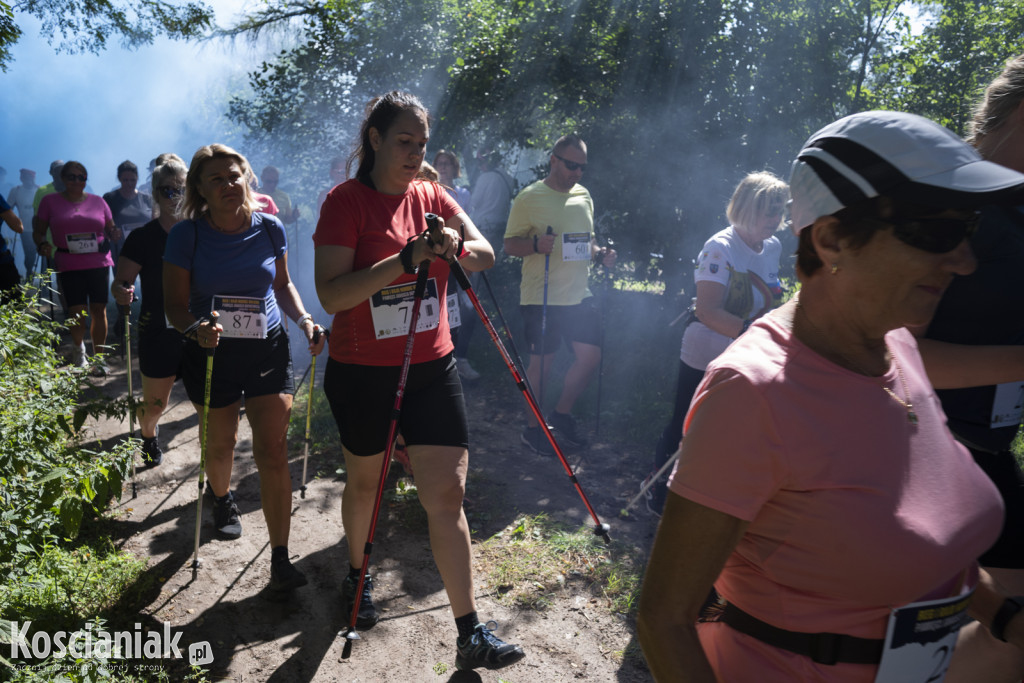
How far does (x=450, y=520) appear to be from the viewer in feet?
10.2

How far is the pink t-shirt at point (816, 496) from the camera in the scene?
129cm

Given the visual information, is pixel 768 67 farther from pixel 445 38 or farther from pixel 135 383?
pixel 135 383

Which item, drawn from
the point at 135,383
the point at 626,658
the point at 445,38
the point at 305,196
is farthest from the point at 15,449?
the point at 305,196

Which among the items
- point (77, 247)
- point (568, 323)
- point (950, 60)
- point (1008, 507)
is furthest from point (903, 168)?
point (950, 60)

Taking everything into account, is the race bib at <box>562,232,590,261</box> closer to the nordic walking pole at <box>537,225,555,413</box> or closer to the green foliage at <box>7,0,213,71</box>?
the nordic walking pole at <box>537,225,555,413</box>

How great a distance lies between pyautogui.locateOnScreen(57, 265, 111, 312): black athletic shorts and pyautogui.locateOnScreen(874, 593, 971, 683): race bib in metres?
8.09

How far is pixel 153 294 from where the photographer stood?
5434 millimetres

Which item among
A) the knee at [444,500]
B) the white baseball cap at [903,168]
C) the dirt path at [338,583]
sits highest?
the white baseball cap at [903,168]

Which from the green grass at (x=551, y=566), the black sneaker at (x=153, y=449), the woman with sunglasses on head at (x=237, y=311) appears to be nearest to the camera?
the woman with sunglasses on head at (x=237, y=311)

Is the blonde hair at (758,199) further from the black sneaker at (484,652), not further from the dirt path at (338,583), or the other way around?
the black sneaker at (484,652)

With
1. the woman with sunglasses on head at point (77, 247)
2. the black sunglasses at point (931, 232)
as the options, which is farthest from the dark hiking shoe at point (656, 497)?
the woman with sunglasses on head at point (77, 247)

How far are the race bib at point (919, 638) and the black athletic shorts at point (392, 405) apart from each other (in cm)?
A: 203

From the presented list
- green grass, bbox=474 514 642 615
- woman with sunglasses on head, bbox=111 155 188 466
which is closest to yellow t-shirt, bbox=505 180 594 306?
green grass, bbox=474 514 642 615

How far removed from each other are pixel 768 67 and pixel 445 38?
14.9 ft
